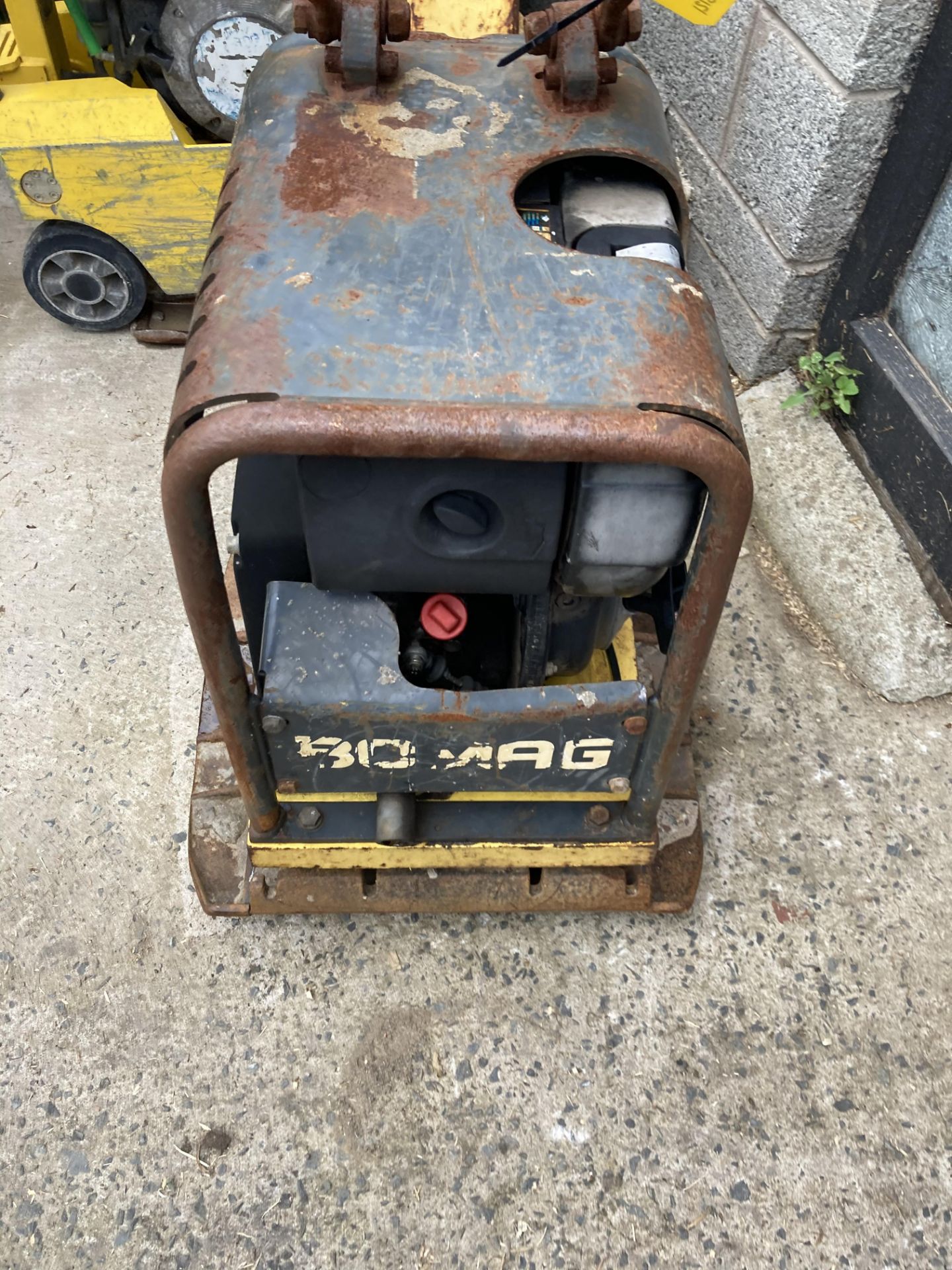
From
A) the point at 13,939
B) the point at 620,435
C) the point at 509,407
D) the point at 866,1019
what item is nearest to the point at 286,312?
the point at 509,407

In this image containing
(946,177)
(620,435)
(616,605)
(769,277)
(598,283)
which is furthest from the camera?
(769,277)

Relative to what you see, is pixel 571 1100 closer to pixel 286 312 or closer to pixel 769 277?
pixel 286 312

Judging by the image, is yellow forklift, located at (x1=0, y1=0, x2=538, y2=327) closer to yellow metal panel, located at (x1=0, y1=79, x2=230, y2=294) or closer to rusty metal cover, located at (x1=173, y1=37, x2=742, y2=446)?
yellow metal panel, located at (x1=0, y1=79, x2=230, y2=294)

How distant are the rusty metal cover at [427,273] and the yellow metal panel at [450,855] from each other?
75 cm

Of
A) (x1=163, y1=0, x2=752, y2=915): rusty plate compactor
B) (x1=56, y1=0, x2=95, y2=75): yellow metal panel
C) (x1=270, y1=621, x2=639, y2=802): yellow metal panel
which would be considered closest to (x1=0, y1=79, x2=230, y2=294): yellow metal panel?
(x1=56, y1=0, x2=95, y2=75): yellow metal panel

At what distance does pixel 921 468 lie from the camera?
2.16 meters

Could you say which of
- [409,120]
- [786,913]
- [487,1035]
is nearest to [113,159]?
[409,120]

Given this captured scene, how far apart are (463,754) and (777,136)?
1737mm

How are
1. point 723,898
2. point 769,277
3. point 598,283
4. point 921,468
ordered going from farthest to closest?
point 769,277 < point 921,468 < point 723,898 < point 598,283

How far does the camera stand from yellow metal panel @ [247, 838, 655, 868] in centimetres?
154

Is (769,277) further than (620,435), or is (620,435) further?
(769,277)

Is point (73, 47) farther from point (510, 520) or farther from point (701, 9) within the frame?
point (510, 520)

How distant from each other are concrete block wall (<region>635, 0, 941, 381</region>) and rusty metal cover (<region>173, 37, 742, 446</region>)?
897 millimetres

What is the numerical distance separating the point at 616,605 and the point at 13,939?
118 centimetres
